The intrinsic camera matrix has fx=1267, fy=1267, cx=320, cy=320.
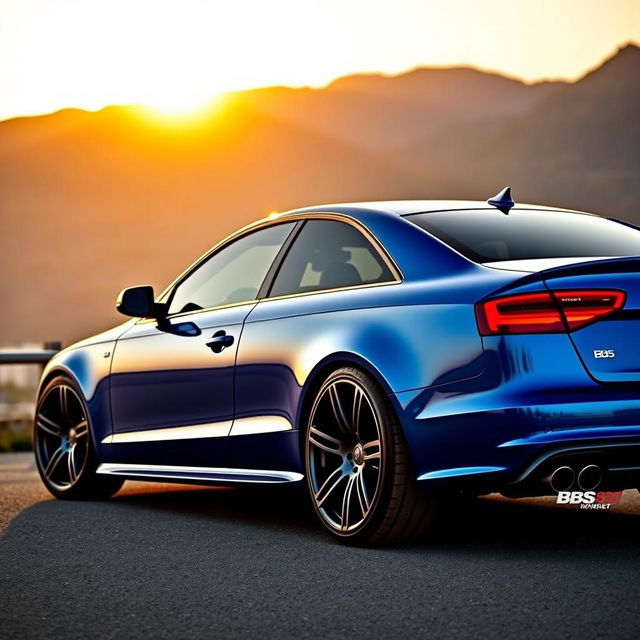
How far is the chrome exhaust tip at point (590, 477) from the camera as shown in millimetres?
4805

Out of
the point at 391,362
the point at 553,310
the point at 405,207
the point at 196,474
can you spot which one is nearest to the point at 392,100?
the point at 196,474

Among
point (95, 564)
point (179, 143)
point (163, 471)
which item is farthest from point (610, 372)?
point (179, 143)

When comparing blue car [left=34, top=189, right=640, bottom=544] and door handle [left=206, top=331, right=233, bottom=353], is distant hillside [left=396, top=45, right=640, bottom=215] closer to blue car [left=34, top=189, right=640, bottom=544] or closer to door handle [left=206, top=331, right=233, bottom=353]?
blue car [left=34, top=189, right=640, bottom=544]

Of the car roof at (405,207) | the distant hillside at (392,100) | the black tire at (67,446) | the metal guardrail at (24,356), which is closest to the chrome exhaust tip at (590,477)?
the car roof at (405,207)

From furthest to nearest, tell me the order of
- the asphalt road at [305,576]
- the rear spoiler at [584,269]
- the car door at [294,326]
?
the car door at [294,326] < the rear spoiler at [584,269] < the asphalt road at [305,576]

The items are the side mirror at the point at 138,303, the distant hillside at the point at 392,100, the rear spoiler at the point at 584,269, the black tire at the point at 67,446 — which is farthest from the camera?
the distant hillside at the point at 392,100

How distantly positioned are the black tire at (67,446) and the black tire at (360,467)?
7.49 feet

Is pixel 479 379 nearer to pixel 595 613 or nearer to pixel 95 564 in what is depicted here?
pixel 595 613

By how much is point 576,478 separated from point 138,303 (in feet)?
10.3

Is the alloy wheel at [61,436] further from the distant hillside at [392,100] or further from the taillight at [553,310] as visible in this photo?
the distant hillside at [392,100]

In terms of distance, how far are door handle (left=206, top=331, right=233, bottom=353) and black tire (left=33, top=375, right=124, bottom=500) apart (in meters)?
1.52

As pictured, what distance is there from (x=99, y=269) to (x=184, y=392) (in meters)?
99.0

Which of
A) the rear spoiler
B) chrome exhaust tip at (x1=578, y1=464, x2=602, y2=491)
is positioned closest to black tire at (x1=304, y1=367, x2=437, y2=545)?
chrome exhaust tip at (x1=578, y1=464, x2=602, y2=491)

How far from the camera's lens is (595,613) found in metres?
3.99
